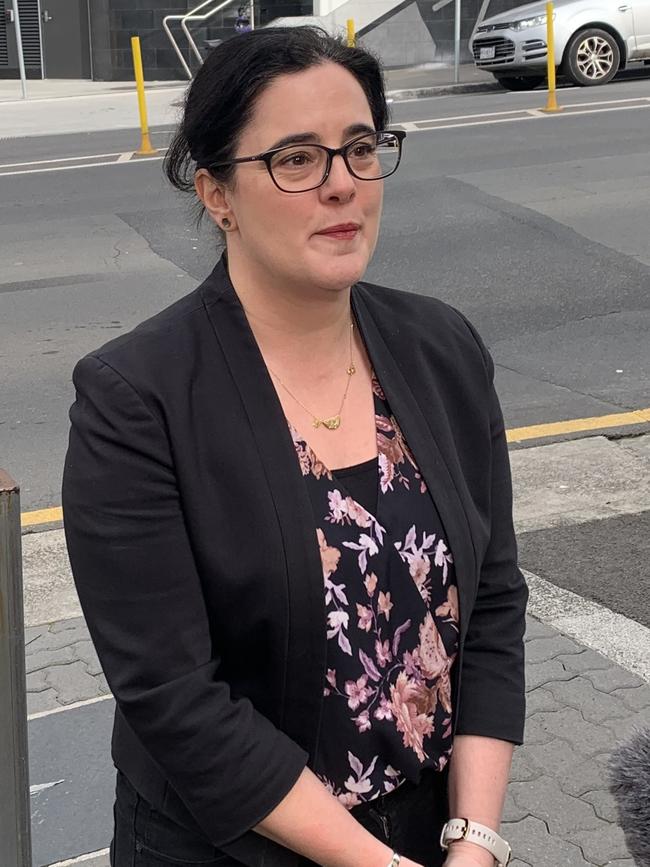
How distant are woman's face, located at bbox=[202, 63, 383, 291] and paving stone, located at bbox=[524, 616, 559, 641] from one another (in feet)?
8.32

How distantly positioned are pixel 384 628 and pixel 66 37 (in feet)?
84.5

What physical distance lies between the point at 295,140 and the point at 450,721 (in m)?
0.96

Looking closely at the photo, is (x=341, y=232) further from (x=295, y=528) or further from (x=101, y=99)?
(x=101, y=99)

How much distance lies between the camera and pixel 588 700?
3.78 metres

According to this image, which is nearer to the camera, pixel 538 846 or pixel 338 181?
pixel 338 181

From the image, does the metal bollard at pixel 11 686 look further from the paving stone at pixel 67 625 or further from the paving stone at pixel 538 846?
the paving stone at pixel 67 625

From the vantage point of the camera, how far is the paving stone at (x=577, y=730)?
3.54 m

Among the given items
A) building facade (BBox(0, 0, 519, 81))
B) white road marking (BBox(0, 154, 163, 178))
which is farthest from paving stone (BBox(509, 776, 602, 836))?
building facade (BBox(0, 0, 519, 81))

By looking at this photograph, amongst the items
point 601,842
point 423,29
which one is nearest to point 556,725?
point 601,842

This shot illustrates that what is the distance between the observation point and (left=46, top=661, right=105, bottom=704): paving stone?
3.91 meters

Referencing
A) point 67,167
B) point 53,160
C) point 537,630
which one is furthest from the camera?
point 53,160

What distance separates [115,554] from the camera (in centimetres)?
174

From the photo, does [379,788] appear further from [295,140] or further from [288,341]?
[295,140]

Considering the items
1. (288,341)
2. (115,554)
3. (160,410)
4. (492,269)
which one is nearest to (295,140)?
(288,341)
